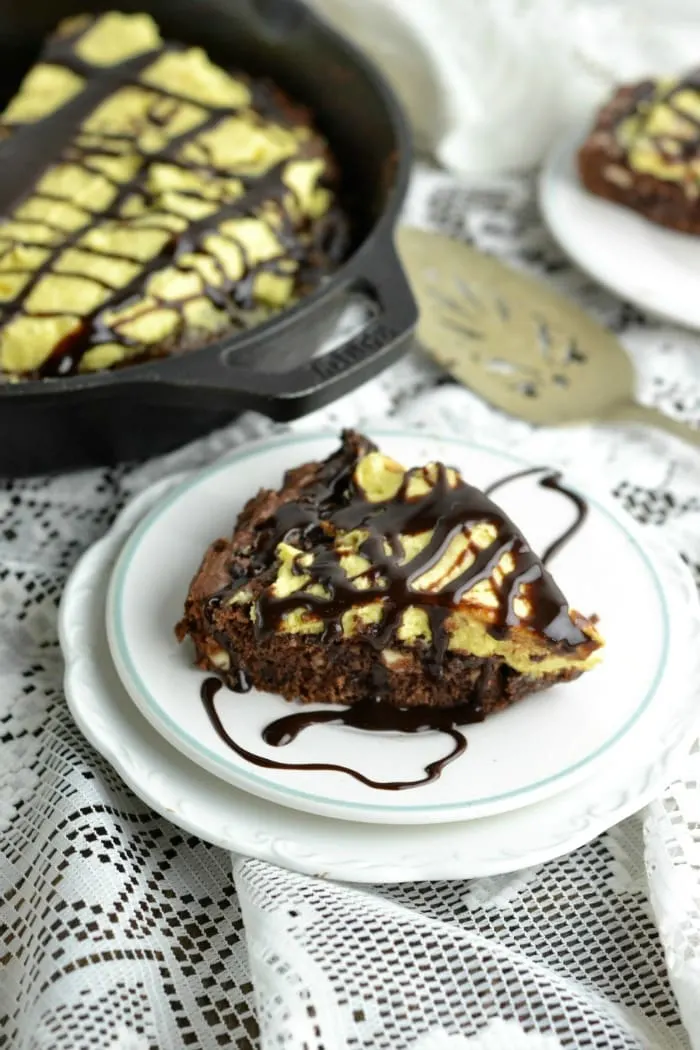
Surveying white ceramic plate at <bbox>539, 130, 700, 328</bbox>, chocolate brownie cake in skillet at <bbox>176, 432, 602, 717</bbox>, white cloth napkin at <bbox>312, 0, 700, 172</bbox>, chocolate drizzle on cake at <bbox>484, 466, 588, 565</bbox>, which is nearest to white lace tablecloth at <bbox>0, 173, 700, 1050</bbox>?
chocolate brownie cake in skillet at <bbox>176, 432, 602, 717</bbox>

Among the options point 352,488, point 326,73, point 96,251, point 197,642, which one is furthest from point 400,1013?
point 326,73

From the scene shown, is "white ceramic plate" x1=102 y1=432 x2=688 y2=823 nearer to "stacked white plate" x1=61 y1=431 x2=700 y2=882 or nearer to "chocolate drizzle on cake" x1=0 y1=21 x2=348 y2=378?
"stacked white plate" x1=61 y1=431 x2=700 y2=882

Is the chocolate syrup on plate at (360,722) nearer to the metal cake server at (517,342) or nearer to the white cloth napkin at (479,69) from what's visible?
the metal cake server at (517,342)

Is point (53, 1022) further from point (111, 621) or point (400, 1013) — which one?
point (111, 621)

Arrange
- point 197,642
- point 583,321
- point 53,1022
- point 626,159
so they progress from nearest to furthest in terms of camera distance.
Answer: point 53,1022 < point 197,642 < point 583,321 < point 626,159

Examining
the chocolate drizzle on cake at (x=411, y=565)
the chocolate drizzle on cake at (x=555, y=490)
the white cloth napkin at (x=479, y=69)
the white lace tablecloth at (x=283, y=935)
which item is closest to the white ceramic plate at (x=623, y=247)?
the white cloth napkin at (x=479, y=69)

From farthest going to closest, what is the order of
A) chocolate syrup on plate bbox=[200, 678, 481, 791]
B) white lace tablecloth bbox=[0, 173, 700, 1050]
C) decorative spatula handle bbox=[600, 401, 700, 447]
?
decorative spatula handle bbox=[600, 401, 700, 447] < chocolate syrup on plate bbox=[200, 678, 481, 791] < white lace tablecloth bbox=[0, 173, 700, 1050]

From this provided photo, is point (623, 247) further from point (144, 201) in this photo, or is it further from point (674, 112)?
point (144, 201)
